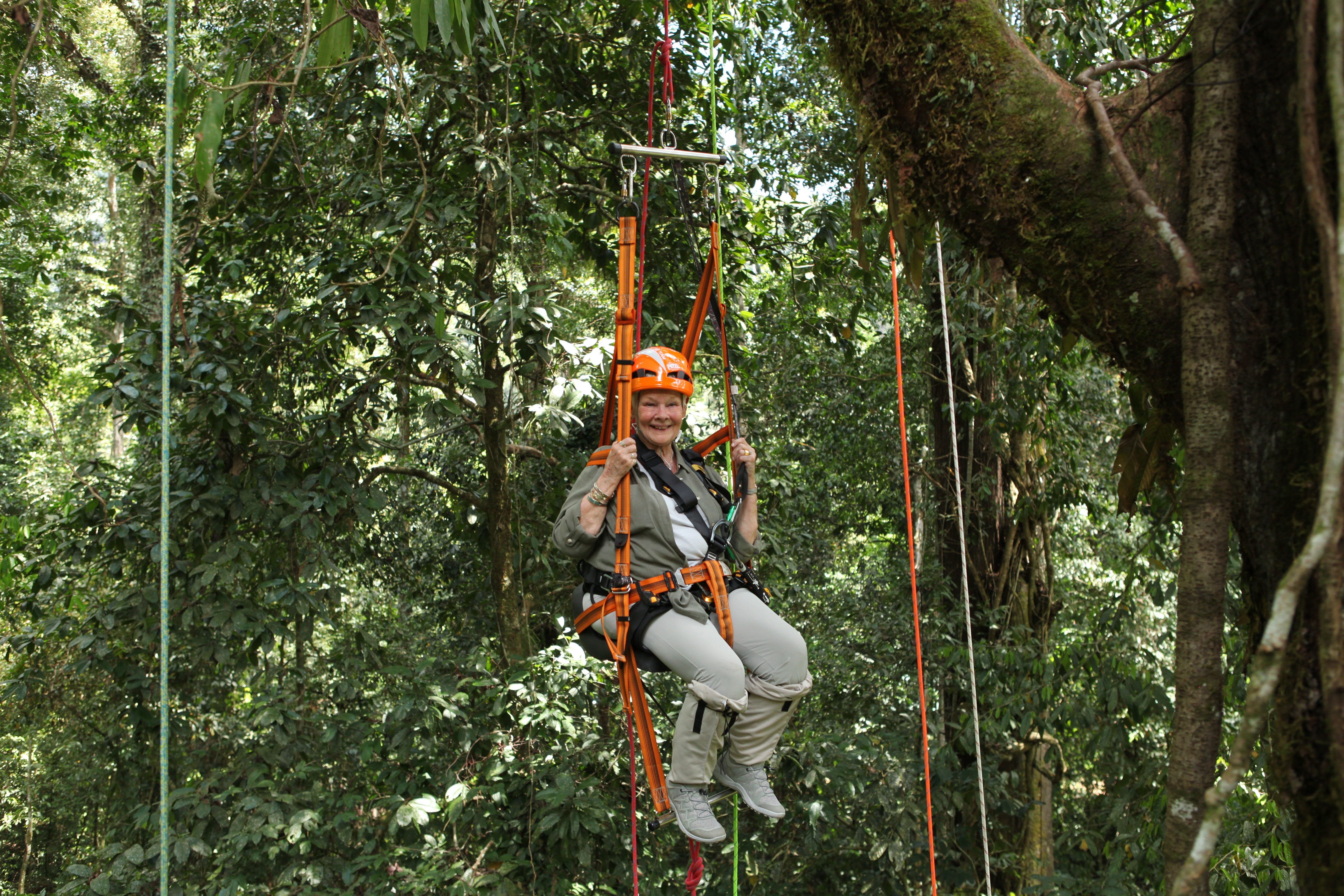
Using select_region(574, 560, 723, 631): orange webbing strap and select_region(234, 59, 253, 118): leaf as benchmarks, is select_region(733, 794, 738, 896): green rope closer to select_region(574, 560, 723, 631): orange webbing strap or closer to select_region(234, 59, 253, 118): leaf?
select_region(574, 560, 723, 631): orange webbing strap

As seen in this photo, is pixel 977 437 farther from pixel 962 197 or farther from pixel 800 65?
pixel 962 197

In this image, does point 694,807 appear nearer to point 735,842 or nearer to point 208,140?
point 735,842

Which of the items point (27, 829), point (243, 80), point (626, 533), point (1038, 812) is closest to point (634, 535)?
point (626, 533)

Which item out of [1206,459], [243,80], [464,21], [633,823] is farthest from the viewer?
[633,823]

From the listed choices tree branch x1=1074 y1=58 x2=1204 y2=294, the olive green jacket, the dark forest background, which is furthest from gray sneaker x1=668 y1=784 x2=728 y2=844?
tree branch x1=1074 y1=58 x2=1204 y2=294

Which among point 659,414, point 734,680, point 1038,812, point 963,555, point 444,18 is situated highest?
point 444,18

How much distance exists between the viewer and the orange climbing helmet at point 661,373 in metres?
2.92

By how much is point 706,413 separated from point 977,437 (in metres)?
3.08

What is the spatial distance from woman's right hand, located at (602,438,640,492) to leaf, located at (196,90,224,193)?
135 centimetres

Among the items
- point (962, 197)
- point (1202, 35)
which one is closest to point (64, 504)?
point (962, 197)

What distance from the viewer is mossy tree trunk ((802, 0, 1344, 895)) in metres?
1.17

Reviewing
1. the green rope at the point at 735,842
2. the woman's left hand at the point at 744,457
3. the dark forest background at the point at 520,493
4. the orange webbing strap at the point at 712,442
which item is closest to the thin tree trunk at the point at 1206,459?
the dark forest background at the point at 520,493

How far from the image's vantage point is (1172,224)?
140 centimetres

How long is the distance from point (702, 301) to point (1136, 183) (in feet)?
5.85
